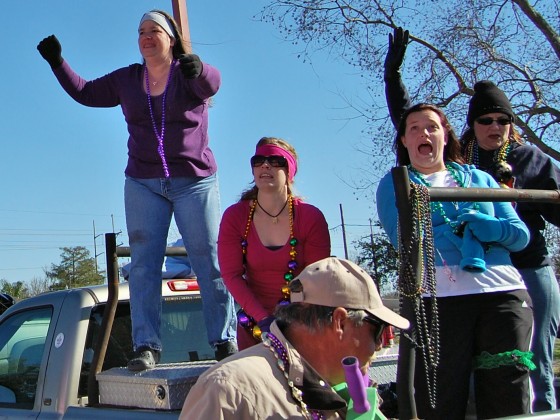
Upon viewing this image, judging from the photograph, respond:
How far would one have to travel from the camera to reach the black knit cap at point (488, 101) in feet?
10.7

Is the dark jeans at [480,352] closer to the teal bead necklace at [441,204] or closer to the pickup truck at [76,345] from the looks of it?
the teal bead necklace at [441,204]

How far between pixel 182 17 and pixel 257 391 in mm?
2980

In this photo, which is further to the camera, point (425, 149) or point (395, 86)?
point (395, 86)

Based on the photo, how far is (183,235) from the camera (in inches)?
158

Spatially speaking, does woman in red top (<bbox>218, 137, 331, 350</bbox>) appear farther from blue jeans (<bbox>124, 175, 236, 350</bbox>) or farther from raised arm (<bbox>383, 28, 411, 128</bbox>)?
raised arm (<bbox>383, 28, 411, 128</bbox>)

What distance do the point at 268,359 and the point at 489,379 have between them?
1.08m

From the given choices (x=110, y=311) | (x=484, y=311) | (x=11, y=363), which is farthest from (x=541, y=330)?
(x=11, y=363)

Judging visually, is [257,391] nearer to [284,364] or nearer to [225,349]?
[284,364]

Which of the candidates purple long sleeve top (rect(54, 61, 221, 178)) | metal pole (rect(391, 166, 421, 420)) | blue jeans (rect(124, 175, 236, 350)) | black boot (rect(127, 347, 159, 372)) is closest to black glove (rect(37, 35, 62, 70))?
purple long sleeve top (rect(54, 61, 221, 178))

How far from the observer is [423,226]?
7.89 feet

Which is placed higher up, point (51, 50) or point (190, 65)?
point (51, 50)

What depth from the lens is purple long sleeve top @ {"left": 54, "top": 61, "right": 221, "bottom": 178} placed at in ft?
13.0

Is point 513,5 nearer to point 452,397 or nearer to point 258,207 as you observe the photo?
point 258,207

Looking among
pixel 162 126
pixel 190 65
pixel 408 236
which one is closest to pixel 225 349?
pixel 162 126
